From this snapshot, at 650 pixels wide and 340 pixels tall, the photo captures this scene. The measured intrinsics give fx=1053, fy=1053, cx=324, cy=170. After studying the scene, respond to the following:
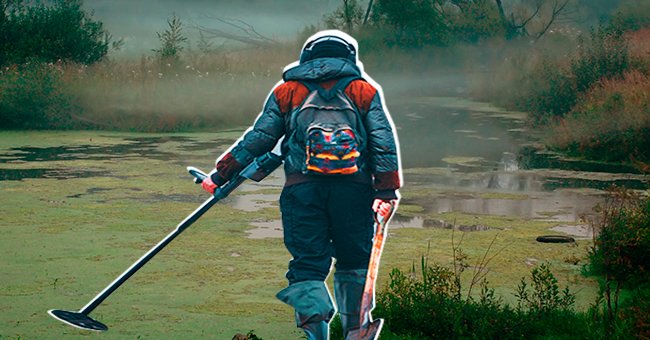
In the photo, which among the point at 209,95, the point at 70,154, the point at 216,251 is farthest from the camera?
the point at 209,95

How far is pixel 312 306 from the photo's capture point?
183 inches

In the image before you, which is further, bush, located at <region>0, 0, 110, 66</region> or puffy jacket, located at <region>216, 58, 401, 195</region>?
bush, located at <region>0, 0, 110, 66</region>

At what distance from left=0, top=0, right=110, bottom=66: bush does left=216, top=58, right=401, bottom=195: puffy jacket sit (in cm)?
1740

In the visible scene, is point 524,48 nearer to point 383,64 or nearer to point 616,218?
point 383,64

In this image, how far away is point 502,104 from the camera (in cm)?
2477

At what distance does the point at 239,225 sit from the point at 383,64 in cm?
2407

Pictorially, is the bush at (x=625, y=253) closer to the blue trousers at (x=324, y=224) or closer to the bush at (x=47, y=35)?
the blue trousers at (x=324, y=224)

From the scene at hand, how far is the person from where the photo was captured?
14.8 ft

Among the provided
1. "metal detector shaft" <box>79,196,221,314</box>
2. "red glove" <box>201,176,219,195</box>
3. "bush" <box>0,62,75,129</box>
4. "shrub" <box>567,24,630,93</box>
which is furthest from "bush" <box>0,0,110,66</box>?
"red glove" <box>201,176,219,195</box>

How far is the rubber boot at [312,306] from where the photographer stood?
4.64 metres

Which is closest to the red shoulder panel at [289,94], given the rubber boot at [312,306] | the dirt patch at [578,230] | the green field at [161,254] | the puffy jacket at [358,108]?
the puffy jacket at [358,108]

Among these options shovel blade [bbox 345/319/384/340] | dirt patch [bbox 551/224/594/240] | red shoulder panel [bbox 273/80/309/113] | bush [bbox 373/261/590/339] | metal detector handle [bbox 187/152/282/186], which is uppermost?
red shoulder panel [bbox 273/80/309/113]

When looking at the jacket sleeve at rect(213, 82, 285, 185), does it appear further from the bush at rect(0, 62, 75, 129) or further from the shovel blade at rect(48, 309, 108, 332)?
the bush at rect(0, 62, 75, 129)

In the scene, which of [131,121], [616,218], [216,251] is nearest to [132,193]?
[216,251]
